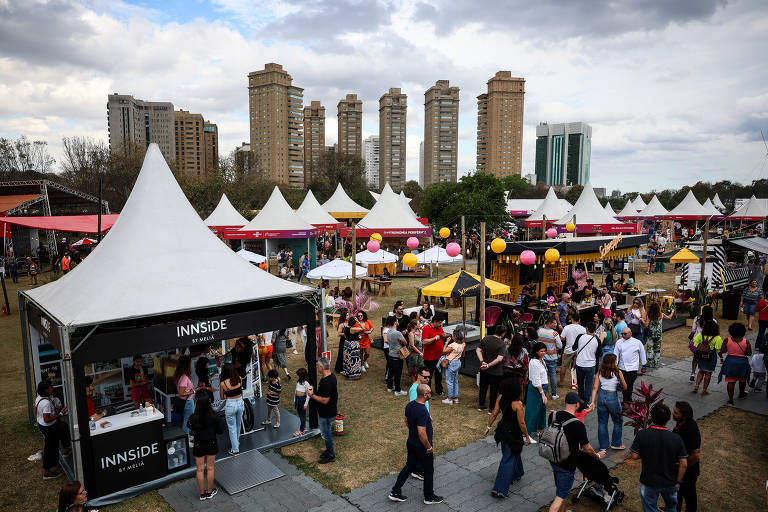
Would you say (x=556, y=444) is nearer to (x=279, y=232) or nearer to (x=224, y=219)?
(x=279, y=232)

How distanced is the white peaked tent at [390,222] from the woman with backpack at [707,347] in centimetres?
1998

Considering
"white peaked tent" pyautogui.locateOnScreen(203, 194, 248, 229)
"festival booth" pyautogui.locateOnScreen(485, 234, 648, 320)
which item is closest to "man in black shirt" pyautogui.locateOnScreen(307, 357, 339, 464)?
"festival booth" pyautogui.locateOnScreen(485, 234, 648, 320)

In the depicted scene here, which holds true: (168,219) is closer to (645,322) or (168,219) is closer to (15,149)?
(645,322)

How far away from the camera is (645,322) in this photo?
10297 mm

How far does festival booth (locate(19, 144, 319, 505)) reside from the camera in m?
5.76

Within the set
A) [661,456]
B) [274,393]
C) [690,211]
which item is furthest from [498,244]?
[690,211]

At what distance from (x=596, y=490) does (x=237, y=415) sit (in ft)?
15.8

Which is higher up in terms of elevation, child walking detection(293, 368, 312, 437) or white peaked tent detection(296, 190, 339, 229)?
white peaked tent detection(296, 190, 339, 229)

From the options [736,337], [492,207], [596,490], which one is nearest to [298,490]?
[596,490]


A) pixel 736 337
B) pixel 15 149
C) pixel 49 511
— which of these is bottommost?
pixel 49 511

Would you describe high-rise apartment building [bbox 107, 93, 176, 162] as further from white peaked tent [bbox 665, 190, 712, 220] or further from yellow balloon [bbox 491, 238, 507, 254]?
yellow balloon [bbox 491, 238, 507, 254]

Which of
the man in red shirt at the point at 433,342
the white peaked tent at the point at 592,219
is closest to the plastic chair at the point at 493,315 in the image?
the man in red shirt at the point at 433,342

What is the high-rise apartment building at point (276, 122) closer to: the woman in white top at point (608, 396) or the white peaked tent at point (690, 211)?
the white peaked tent at point (690, 211)

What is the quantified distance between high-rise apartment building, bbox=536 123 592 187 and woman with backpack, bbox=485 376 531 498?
6772 inches
